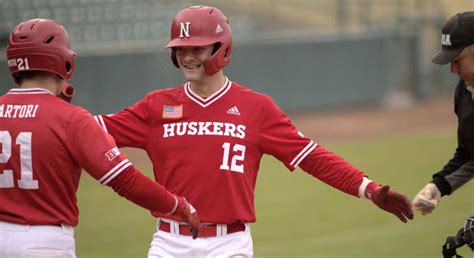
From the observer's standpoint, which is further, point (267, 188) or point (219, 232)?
point (267, 188)

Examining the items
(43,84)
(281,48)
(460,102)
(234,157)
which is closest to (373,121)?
(281,48)

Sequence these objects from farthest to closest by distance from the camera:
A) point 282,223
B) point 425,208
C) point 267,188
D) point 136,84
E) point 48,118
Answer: point 136,84 → point 267,188 → point 282,223 → point 425,208 → point 48,118

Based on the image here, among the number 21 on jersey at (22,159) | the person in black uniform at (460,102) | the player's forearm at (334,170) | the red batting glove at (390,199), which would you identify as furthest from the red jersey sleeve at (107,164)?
the person in black uniform at (460,102)

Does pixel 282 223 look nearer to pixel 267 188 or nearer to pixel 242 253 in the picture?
pixel 267 188

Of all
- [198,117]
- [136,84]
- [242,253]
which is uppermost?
[198,117]

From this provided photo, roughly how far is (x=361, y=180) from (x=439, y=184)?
2.48 ft

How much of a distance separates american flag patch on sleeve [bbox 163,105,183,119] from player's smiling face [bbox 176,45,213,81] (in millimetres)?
208

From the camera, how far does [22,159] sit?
5.09 metres

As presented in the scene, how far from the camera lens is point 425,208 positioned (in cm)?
630

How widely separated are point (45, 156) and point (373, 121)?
18470 mm

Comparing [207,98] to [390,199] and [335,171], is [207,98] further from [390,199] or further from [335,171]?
[390,199]

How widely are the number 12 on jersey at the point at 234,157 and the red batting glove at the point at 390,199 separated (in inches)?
30.8

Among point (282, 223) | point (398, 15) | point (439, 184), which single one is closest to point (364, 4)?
point (398, 15)

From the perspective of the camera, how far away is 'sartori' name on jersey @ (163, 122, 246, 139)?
5832 millimetres
